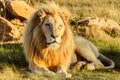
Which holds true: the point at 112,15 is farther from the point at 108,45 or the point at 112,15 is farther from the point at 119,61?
the point at 119,61

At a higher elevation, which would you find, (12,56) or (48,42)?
(48,42)

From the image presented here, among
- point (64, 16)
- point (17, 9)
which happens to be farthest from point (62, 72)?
point (17, 9)

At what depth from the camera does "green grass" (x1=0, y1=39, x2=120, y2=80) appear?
681 centimetres

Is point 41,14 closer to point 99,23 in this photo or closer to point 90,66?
point 90,66

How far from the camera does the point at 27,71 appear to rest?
288 inches

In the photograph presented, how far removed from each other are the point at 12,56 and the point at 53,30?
2.05 metres

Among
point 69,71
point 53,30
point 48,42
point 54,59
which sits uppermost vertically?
point 53,30

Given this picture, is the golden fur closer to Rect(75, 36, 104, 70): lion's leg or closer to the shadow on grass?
the shadow on grass

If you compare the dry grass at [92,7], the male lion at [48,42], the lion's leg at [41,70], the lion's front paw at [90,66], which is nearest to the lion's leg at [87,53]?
the lion's front paw at [90,66]

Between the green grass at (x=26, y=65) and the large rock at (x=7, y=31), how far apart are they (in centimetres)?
47

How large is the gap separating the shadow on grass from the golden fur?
0.66 meters

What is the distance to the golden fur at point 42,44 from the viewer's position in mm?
7125

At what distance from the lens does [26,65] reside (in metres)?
7.95

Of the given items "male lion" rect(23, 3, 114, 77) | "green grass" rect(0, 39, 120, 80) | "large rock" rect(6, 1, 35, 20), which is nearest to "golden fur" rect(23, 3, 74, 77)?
"male lion" rect(23, 3, 114, 77)
